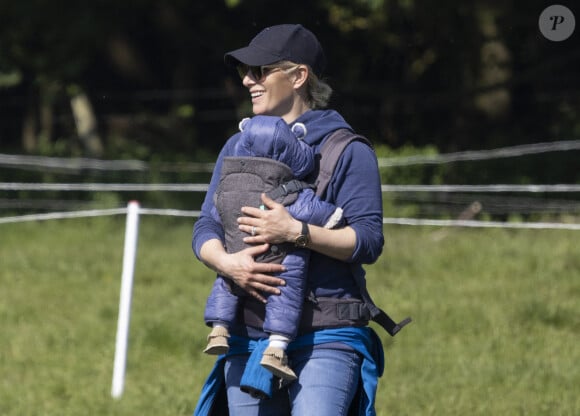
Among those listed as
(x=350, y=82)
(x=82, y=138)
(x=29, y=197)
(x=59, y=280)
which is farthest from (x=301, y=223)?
(x=82, y=138)

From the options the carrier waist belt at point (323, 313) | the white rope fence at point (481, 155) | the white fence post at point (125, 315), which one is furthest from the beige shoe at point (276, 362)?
the white rope fence at point (481, 155)

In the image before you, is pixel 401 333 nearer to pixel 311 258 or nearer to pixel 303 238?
pixel 311 258

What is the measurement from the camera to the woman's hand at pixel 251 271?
334 cm

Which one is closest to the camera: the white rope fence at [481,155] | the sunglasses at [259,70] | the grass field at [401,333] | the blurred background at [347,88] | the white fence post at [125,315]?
the sunglasses at [259,70]

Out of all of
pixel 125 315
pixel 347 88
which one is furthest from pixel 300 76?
pixel 347 88

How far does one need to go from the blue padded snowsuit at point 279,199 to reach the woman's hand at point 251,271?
29 mm

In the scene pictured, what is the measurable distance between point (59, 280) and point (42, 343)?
2476 mm

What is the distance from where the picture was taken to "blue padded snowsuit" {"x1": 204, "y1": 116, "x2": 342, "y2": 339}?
3.34 m

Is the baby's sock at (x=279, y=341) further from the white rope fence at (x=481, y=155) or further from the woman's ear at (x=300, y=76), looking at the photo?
the white rope fence at (x=481, y=155)

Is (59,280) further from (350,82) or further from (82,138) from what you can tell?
(82,138)

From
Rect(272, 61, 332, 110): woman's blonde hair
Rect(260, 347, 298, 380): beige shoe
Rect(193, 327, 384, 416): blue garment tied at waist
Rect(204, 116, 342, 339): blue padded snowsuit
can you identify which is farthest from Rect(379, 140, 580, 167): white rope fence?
Rect(260, 347, 298, 380): beige shoe

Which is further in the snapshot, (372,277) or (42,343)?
(372,277)

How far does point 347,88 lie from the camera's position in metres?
18.7

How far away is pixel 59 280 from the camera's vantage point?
34.9 ft
